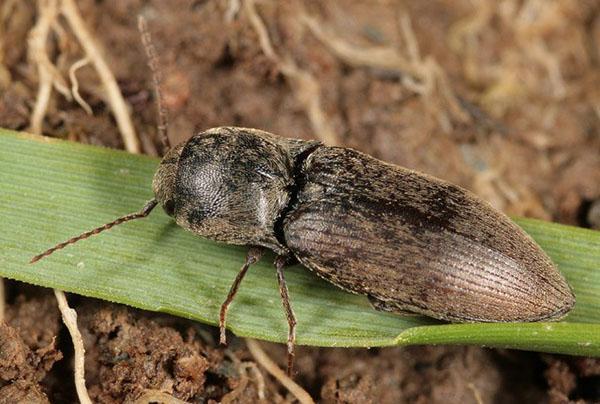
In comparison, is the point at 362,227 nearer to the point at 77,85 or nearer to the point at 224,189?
the point at 224,189

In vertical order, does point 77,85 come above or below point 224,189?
below

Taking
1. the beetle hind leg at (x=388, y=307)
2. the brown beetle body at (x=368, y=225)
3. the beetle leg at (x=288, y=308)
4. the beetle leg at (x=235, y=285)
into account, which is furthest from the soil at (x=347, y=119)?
the brown beetle body at (x=368, y=225)

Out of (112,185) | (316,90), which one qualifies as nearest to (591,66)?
(316,90)

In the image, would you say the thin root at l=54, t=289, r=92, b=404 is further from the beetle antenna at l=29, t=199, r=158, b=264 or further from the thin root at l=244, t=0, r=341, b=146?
the thin root at l=244, t=0, r=341, b=146

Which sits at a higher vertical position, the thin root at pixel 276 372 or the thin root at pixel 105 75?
the thin root at pixel 105 75

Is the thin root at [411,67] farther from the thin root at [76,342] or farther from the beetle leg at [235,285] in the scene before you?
the thin root at [76,342]

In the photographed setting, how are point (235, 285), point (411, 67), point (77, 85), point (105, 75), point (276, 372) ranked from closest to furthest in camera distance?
point (235, 285)
point (276, 372)
point (77, 85)
point (105, 75)
point (411, 67)

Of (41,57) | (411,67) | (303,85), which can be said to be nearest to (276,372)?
(303,85)
